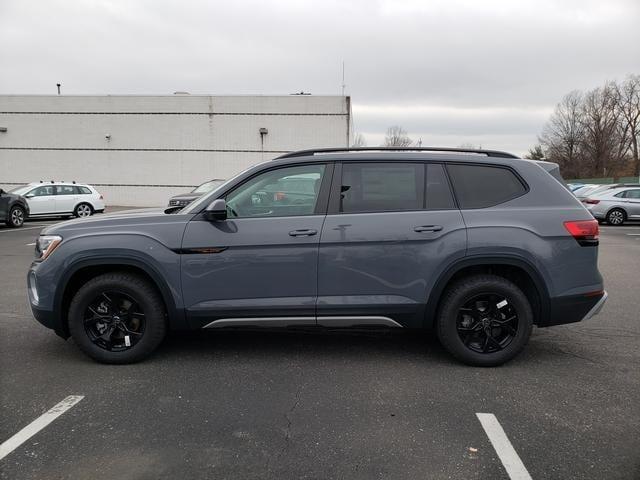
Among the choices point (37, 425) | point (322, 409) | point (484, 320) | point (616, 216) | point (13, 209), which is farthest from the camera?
point (616, 216)

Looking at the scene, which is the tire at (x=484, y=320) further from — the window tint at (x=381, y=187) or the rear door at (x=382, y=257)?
the window tint at (x=381, y=187)

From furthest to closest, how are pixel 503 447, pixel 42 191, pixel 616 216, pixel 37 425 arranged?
pixel 616 216
pixel 42 191
pixel 37 425
pixel 503 447

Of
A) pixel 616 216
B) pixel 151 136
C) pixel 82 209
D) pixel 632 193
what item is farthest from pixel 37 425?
pixel 151 136

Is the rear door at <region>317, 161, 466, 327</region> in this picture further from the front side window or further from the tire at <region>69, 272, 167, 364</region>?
the tire at <region>69, 272, 167, 364</region>

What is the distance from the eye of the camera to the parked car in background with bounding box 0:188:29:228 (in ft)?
50.5

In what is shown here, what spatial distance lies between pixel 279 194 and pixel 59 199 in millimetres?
17142

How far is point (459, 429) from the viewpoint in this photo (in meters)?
3.10

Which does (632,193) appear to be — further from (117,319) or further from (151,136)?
(151,136)

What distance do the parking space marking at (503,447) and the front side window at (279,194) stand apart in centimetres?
206

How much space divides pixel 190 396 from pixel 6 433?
1143 millimetres

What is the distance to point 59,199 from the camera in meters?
Answer: 18.4

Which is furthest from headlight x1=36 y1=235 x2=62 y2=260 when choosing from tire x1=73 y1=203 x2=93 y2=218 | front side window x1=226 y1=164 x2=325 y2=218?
tire x1=73 y1=203 x2=93 y2=218

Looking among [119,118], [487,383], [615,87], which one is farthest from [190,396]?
[615,87]

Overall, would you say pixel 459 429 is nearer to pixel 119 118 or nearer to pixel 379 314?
pixel 379 314
